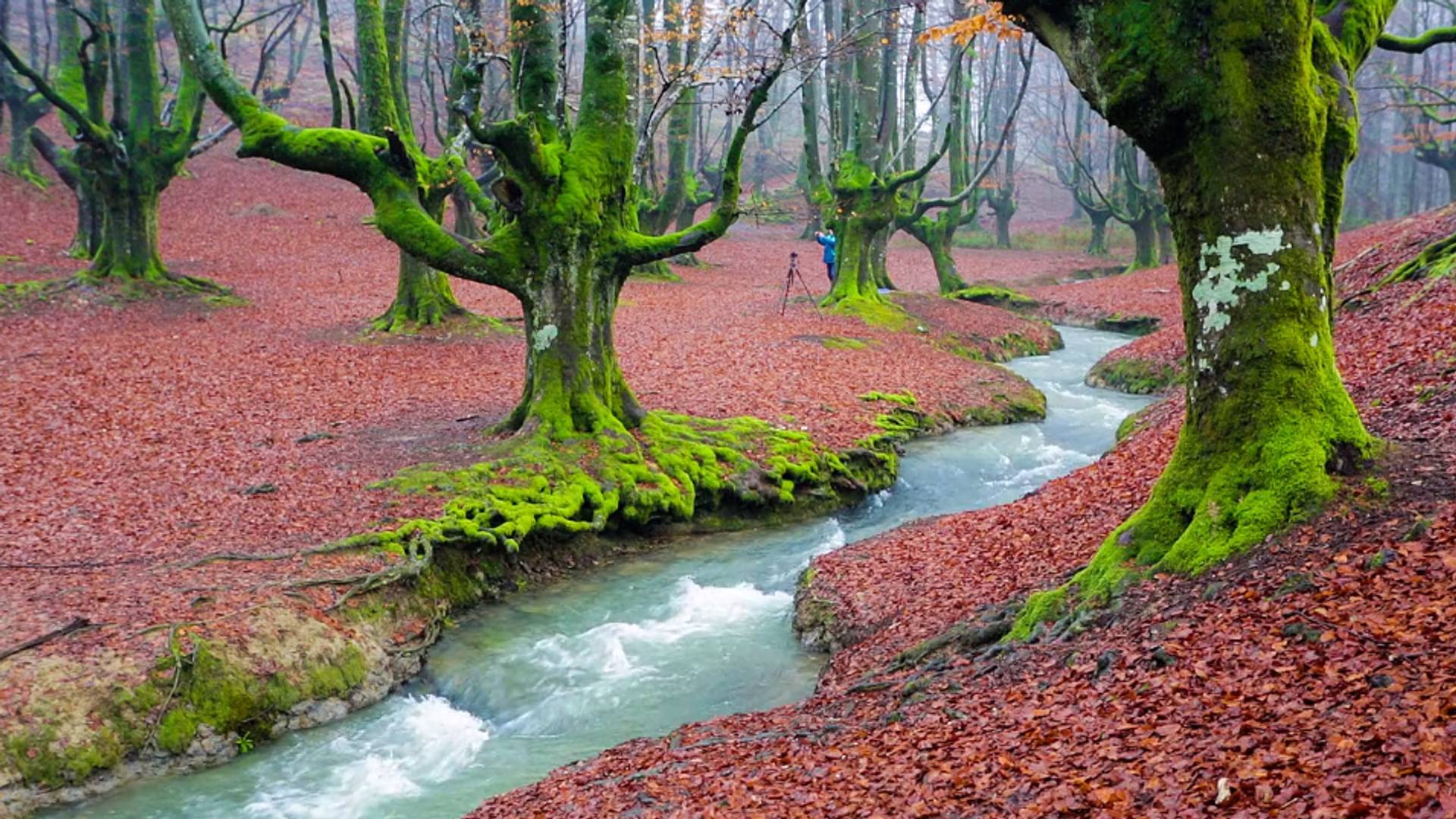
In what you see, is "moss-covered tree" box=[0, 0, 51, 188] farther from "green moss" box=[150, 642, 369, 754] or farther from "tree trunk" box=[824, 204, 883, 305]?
"green moss" box=[150, 642, 369, 754]

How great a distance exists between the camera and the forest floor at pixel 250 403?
830cm

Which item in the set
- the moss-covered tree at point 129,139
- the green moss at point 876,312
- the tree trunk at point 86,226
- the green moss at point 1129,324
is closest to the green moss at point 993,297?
the green moss at point 1129,324

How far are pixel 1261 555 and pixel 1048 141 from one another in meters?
70.7

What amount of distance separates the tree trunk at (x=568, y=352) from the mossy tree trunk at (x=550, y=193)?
0.5 inches

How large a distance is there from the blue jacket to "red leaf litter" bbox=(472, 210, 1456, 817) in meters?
18.4

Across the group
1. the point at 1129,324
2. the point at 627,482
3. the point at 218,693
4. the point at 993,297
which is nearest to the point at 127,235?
the point at 627,482

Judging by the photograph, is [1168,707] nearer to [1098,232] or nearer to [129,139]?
[129,139]

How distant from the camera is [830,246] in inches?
1051

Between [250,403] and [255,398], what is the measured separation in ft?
0.84

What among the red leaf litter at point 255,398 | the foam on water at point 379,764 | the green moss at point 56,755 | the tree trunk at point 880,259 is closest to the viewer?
the green moss at point 56,755

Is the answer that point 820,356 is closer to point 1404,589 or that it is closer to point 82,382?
point 82,382

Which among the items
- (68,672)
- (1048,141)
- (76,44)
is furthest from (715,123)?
(68,672)

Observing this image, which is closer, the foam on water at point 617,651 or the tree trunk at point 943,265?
the foam on water at point 617,651

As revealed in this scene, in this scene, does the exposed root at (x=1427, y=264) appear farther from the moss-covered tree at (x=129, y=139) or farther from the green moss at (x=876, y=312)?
the moss-covered tree at (x=129, y=139)
